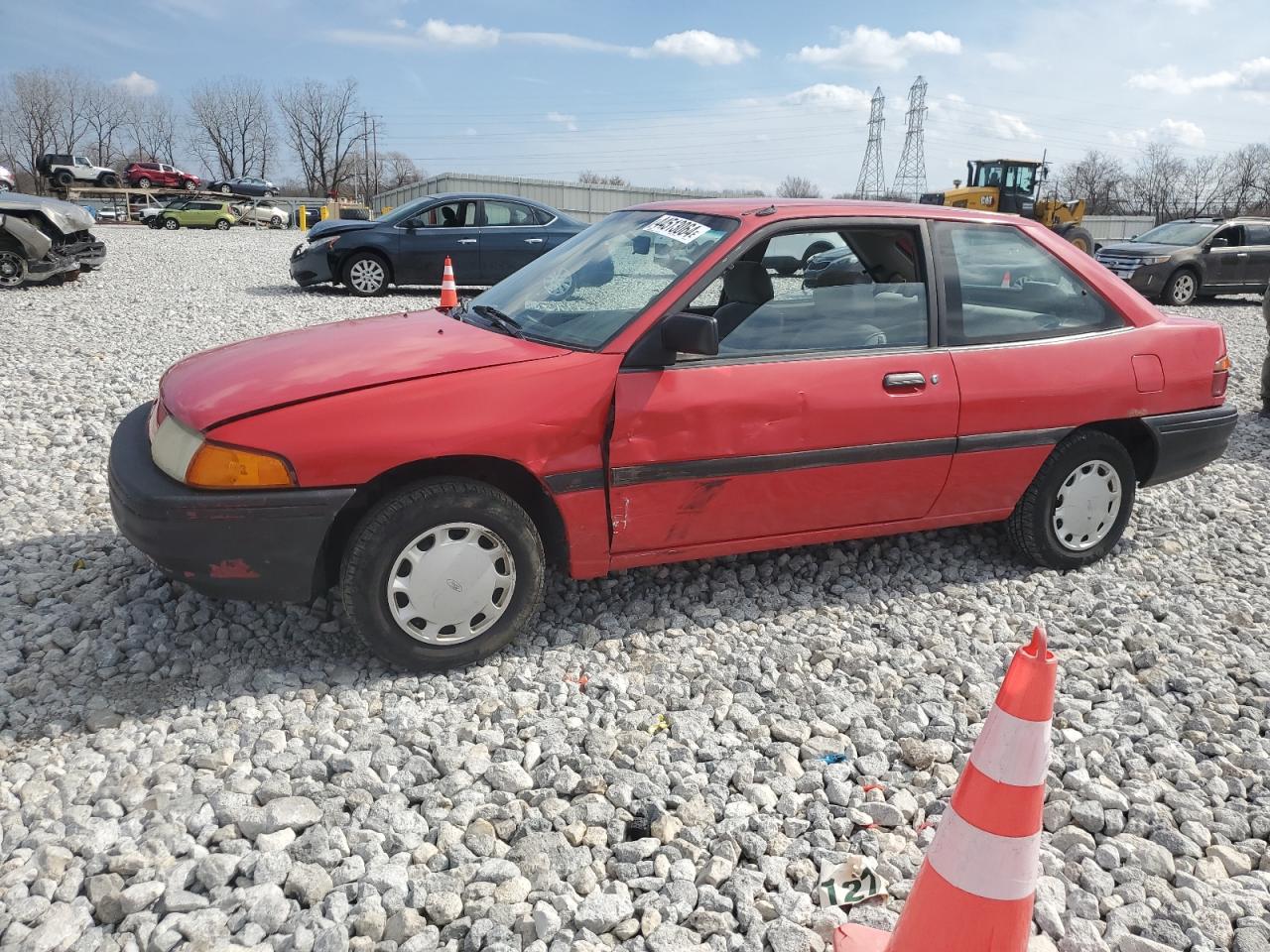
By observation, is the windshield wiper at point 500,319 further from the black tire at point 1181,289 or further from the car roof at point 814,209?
the black tire at point 1181,289

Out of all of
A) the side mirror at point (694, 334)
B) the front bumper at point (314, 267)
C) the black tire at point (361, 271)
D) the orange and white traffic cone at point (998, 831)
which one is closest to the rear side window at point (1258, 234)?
the black tire at point (361, 271)

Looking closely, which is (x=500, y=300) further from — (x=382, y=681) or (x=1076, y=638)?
(x=1076, y=638)

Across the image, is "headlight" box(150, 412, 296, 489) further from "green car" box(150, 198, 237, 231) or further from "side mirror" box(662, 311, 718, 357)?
"green car" box(150, 198, 237, 231)

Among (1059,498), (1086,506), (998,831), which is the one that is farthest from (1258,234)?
(998,831)

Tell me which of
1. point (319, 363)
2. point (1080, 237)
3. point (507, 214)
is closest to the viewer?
point (319, 363)

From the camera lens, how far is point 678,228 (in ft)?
12.6

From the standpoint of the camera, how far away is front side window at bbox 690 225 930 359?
3.65 meters

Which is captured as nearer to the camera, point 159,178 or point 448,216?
point 448,216

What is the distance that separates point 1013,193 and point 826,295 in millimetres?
23558

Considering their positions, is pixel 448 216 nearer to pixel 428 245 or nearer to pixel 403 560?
pixel 428 245

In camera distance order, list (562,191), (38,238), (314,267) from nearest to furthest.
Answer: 1. (38,238)
2. (314,267)
3. (562,191)

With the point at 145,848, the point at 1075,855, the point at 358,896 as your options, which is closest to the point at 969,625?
the point at 1075,855

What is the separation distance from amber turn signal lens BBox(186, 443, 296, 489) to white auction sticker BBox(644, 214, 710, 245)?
1710 mm

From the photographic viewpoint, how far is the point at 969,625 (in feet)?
12.8
